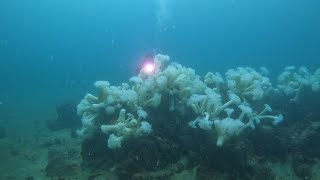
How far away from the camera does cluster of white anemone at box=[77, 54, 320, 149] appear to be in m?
7.74

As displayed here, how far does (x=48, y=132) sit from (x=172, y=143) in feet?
24.8

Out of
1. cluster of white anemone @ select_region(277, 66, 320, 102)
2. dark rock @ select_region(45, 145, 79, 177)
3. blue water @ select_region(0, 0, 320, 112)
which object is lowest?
dark rock @ select_region(45, 145, 79, 177)

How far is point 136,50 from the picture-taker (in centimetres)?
7938

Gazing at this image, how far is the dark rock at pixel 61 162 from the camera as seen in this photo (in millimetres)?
8361

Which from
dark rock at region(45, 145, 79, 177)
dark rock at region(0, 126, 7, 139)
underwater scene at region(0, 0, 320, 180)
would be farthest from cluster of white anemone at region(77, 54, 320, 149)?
dark rock at region(0, 126, 7, 139)

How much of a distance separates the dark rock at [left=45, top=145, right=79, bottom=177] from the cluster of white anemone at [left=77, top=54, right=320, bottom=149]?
2.73 ft

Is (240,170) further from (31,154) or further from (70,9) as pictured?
(70,9)

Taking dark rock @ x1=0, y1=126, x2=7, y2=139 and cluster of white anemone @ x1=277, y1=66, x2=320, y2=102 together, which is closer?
cluster of white anemone @ x1=277, y1=66, x2=320, y2=102

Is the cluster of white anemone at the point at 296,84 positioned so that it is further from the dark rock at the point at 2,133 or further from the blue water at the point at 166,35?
the blue water at the point at 166,35

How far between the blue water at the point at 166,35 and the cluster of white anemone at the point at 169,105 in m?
29.1

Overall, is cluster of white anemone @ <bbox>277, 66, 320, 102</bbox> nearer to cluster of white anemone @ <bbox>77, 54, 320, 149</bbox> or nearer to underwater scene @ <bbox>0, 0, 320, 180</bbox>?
underwater scene @ <bbox>0, 0, 320, 180</bbox>

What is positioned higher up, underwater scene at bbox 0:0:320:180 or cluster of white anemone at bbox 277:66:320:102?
cluster of white anemone at bbox 277:66:320:102

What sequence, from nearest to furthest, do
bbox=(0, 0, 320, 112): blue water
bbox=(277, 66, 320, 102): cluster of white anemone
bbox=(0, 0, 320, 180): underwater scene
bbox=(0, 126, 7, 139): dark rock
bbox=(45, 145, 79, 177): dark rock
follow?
bbox=(0, 0, 320, 180): underwater scene → bbox=(45, 145, 79, 177): dark rock → bbox=(277, 66, 320, 102): cluster of white anemone → bbox=(0, 126, 7, 139): dark rock → bbox=(0, 0, 320, 112): blue water

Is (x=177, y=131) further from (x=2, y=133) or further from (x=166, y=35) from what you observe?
(x=166, y=35)
